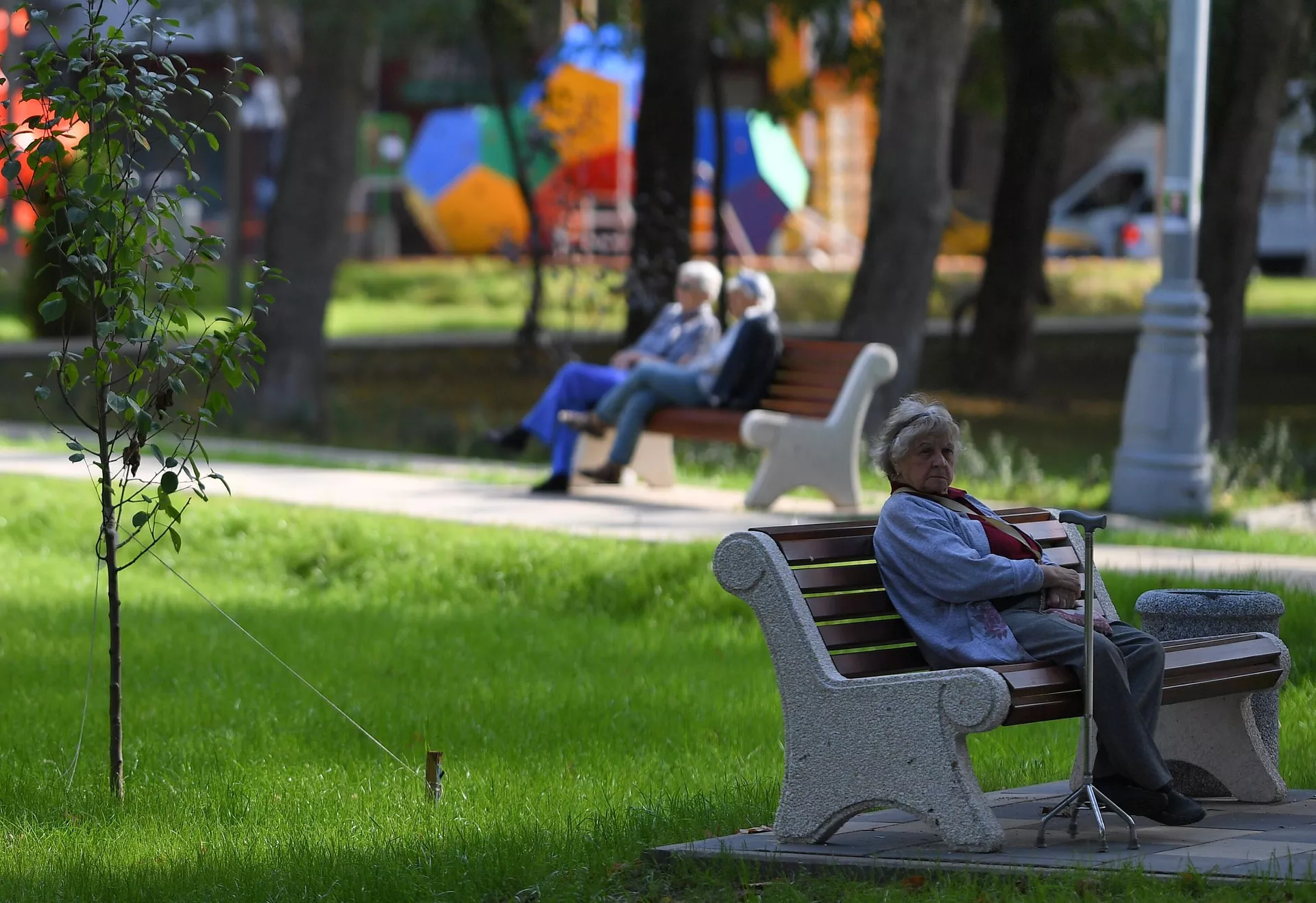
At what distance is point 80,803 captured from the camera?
6922 mm

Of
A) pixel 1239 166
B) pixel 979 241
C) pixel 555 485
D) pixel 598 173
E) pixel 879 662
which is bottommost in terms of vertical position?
pixel 555 485

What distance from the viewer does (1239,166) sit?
18.0 metres

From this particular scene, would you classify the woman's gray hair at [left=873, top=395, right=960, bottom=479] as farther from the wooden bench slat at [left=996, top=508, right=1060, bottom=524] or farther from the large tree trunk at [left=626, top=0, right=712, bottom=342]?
the large tree trunk at [left=626, top=0, right=712, bottom=342]

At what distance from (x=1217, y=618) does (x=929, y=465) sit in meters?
1.32

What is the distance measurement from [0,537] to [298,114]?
7.38 meters

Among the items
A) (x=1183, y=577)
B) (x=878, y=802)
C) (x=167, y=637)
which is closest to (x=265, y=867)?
(x=878, y=802)

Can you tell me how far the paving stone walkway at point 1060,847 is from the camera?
5.40 m

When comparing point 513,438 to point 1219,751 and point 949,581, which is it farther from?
point 949,581

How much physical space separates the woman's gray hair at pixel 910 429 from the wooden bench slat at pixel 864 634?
1.35ft

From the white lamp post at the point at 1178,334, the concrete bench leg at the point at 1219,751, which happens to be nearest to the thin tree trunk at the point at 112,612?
the concrete bench leg at the point at 1219,751

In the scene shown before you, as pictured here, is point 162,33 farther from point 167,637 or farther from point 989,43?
point 989,43

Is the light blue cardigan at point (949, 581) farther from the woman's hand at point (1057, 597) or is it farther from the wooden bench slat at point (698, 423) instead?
the wooden bench slat at point (698, 423)

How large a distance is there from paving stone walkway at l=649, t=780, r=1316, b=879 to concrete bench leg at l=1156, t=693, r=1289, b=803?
63mm

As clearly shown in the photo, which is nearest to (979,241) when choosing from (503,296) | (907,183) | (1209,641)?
(503,296)
